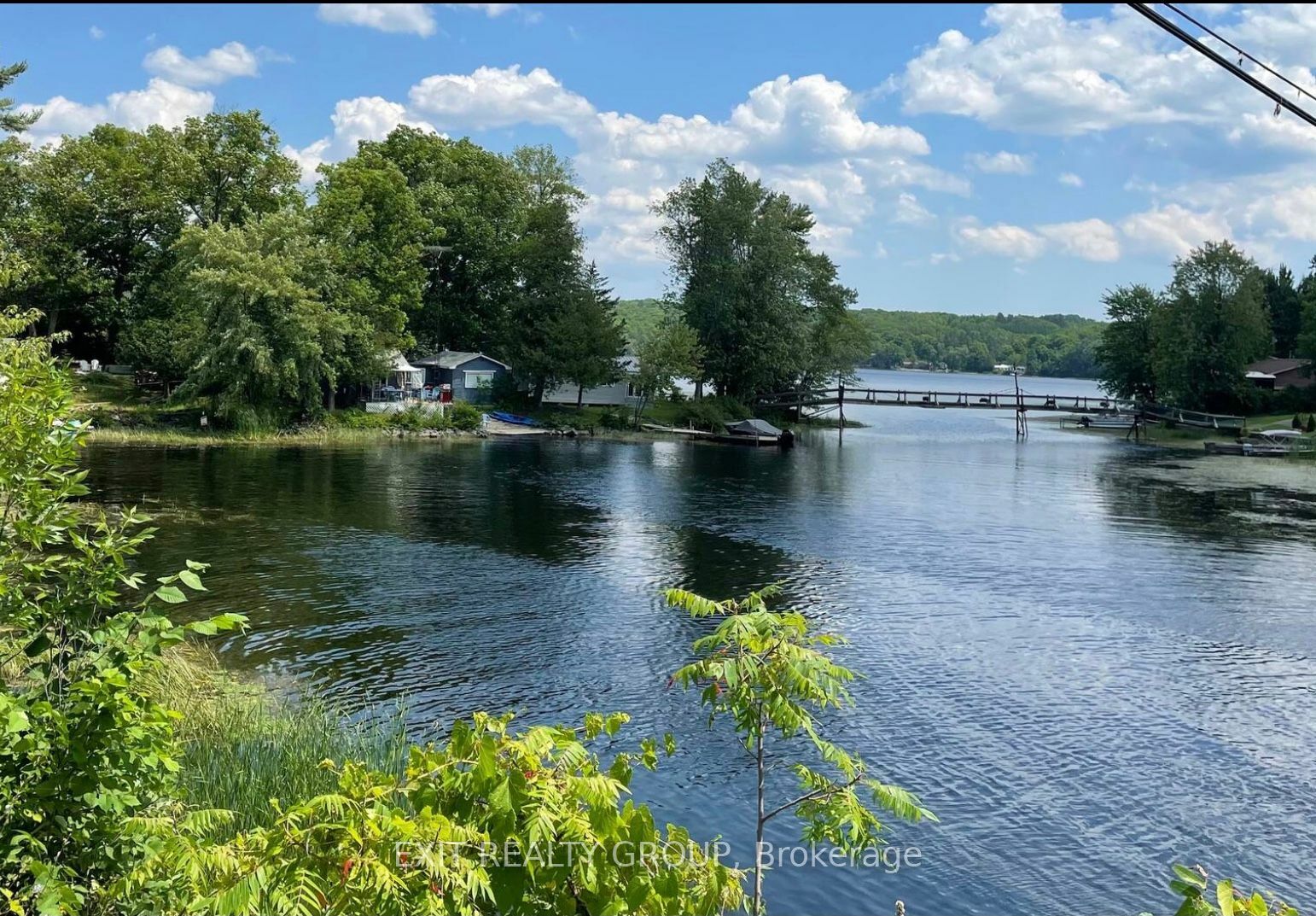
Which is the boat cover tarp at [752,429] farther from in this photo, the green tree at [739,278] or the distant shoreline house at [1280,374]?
the distant shoreline house at [1280,374]

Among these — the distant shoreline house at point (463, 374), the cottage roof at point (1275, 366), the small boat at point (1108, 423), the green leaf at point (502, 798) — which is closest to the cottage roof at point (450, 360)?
the distant shoreline house at point (463, 374)

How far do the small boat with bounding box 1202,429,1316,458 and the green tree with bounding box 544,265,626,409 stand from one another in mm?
47041

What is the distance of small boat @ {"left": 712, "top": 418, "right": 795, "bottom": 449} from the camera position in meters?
77.4

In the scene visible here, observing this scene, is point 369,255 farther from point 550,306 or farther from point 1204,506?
point 1204,506

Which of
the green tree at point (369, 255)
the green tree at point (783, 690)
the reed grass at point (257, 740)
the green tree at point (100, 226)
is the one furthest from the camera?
the green tree at point (369, 255)

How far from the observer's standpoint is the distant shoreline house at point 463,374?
258 feet

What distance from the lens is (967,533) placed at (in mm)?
39375

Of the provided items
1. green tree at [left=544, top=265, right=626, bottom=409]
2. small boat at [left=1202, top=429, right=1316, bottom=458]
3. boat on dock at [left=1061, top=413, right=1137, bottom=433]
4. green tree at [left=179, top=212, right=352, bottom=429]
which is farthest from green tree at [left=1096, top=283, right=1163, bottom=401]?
green tree at [left=179, top=212, right=352, bottom=429]

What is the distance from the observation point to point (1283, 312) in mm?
106250

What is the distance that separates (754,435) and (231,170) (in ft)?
136

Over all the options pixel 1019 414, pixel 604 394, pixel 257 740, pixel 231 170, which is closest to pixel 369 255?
pixel 231 170

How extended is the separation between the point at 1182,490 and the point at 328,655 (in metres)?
48.5

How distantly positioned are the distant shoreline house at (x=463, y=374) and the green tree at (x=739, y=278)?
17897 millimetres

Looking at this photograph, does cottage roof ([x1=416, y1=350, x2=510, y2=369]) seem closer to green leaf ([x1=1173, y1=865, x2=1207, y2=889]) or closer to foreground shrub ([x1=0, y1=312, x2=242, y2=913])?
foreground shrub ([x1=0, y1=312, x2=242, y2=913])
